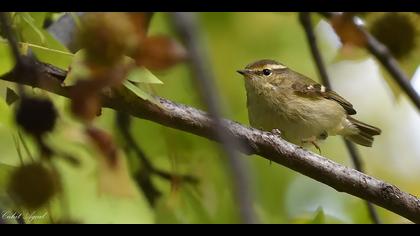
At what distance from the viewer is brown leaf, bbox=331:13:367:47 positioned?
254 centimetres

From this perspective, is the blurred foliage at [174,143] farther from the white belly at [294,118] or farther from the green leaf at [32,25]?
the white belly at [294,118]

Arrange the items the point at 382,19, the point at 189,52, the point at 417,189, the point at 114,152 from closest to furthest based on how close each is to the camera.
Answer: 1. the point at 189,52
2. the point at 114,152
3. the point at 382,19
4. the point at 417,189

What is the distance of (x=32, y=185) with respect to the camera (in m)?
2.13

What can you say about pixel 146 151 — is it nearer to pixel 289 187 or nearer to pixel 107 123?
pixel 107 123

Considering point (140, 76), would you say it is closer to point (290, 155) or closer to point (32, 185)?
point (32, 185)

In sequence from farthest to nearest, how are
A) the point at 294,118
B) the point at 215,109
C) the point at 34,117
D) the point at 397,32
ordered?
1. the point at 294,118
2. the point at 397,32
3. the point at 34,117
4. the point at 215,109

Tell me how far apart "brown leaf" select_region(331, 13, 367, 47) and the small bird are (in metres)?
2.28

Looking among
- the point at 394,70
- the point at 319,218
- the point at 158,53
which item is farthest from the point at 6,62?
the point at 319,218

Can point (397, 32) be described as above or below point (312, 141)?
above

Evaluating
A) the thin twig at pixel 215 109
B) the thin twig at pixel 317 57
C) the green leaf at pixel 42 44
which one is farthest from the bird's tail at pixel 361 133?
the thin twig at pixel 215 109

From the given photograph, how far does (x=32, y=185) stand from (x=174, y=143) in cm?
232
